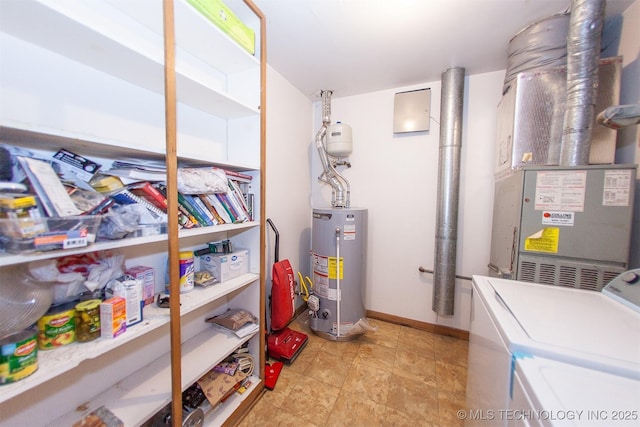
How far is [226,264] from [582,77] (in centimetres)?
212

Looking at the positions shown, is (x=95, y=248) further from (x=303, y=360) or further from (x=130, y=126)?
(x=303, y=360)

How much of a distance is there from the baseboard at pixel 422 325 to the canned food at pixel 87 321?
7.11ft

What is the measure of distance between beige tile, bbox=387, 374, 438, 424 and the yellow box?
2.25 metres

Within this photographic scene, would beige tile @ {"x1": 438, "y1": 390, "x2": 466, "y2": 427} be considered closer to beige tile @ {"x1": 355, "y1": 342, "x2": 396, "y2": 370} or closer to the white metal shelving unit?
beige tile @ {"x1": 355, "y1": 342, "x2": 396, "y2": 370}

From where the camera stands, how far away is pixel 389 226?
2.26 meters

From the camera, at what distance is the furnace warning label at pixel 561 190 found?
3.44 feet

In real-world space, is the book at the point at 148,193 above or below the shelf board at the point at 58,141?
below

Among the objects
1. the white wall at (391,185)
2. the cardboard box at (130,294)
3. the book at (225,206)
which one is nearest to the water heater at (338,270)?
the white wall at (391,185)

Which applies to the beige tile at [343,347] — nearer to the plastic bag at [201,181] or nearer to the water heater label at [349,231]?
the water heater label at [349,231]

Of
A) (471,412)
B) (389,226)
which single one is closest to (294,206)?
(389,226)

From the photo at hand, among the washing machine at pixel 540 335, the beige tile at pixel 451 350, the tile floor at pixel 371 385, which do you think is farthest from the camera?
the beige tile at pixel 451 350

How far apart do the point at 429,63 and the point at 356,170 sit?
106 centimetres

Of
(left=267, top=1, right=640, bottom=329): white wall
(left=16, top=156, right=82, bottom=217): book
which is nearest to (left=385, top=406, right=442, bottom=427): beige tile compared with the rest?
(left=267, top=1, right=640, bottom=329): white wall

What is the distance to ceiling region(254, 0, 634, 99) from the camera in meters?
1.24
